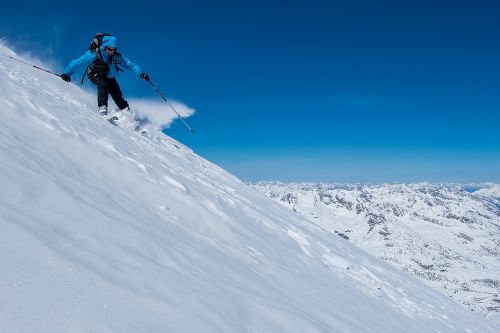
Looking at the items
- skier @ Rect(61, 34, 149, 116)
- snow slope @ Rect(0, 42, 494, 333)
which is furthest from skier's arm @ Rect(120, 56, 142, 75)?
snow slope @ Rect(0, 42, 494, 333)

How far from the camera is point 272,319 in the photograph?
5012 mm

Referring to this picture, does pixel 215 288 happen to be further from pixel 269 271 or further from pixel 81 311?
pixel 269 271

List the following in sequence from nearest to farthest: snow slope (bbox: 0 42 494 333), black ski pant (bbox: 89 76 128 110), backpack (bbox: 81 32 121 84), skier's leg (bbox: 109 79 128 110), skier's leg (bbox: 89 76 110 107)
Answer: snow slope (bbox: 0 42 494 333) → backpack (bbox: 81 32 121 84) → skier's leg (bbox: 89 76 110 107) → black ski pant (bbox: 89 76 128 110) → skier's leg (bbox: 109 79 128 110)

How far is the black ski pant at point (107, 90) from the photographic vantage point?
1604 centimetres

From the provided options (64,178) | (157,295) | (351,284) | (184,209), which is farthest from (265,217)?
(157,295)

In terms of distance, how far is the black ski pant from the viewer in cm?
1604

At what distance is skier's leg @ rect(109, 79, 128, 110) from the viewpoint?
16.7 m

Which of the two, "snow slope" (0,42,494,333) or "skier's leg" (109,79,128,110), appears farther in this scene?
"skier's leg" (109,79,128,110)

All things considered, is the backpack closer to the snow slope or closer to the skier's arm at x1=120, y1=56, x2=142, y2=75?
the skier's arm at x1=120, y1=56, x2=142, y2=75

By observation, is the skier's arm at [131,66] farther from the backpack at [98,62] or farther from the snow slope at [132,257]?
the snow slope at [132,257]

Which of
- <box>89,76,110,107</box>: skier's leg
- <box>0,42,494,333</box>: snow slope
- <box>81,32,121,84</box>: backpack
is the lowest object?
<box>0,42,494,333</box>: snow slope

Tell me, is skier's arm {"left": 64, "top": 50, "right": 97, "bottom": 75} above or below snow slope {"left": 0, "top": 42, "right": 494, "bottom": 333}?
above

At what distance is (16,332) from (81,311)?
51 centimetres

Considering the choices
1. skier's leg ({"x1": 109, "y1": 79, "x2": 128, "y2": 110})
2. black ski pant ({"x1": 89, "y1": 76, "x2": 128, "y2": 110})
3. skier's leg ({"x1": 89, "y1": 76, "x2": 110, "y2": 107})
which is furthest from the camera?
skier's leg ({"x1": 109, "y1": 79, "x2": 128, "y2": 110})
